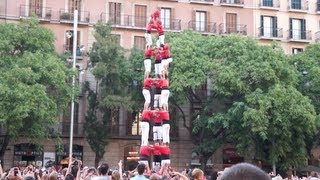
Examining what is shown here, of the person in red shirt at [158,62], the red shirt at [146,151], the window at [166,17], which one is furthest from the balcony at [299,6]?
the red shirt at [146,151]

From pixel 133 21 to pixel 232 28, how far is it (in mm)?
9605

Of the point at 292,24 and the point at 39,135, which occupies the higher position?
the point at 292,24

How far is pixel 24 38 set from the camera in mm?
39062

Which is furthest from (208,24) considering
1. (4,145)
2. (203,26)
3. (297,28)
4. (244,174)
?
(244,174)

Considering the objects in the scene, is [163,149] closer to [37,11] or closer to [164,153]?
[164,153]

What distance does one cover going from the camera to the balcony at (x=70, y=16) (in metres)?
45.6

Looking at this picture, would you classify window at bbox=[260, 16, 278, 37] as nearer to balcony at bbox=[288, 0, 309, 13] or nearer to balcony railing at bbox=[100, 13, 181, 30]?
balcony at bbox=[288, 0, 309, 13]

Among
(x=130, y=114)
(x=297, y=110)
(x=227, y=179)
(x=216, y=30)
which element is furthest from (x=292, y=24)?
(x=227, y=179)

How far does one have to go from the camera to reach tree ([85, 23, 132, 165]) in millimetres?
41750

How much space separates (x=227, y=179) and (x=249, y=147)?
39424 millimetres

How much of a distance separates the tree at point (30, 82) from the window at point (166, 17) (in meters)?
11.4

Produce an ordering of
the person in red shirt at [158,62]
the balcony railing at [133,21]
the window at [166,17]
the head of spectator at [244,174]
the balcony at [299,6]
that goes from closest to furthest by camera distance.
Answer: the head of spectator at [244,174] → the person in red shirt at [158,62] → the balcony railing at [133,21] → the window at [166,17] → the balcony at [299,6]

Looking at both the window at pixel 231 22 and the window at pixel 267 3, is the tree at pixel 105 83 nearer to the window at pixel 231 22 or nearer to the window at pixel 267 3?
the window at pixel 231 22

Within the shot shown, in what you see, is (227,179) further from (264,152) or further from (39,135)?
(264,152)
